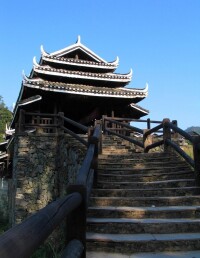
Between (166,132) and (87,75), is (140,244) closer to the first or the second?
(166,132)

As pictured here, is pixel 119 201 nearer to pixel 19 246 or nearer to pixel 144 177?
pixel 144 177

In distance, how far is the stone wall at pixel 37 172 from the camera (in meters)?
12.1

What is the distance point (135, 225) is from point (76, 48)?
17.7 meters

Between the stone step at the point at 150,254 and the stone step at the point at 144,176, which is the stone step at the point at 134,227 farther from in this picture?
the stone step at the point at 144,176

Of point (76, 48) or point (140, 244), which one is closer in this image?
point (140, 244)

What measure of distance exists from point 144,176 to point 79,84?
1257cm

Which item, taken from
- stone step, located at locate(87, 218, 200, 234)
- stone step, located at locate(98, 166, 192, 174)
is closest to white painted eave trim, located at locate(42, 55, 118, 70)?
stone step, located at locate(98, 166, 192, 174)

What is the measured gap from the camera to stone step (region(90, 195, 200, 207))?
5056 millimetres

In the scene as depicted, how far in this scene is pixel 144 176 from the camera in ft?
21.4

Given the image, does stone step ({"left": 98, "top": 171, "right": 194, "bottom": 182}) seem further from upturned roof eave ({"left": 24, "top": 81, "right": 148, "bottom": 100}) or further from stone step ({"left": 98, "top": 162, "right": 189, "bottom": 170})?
upturned roof eave ({"left": 24, "top": 81, "right": 148, "bottom": 100})

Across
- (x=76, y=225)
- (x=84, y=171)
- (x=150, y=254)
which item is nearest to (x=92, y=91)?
(x=84, y=171)

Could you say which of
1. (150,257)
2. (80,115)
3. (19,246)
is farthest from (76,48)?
(19,246)

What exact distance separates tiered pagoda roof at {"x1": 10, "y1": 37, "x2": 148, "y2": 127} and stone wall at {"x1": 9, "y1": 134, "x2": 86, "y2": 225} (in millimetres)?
3477

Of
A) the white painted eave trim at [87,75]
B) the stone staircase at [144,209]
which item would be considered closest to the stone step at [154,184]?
the stone staircase at [144,209]
